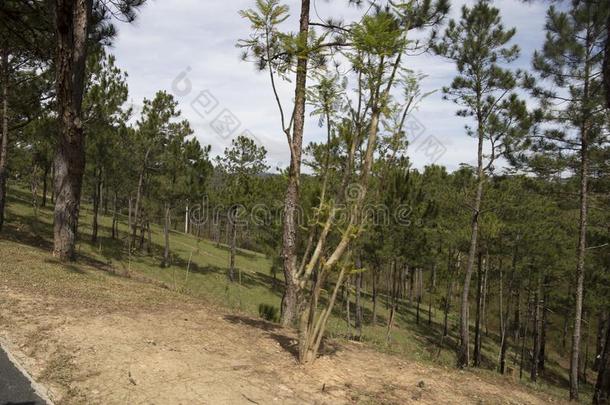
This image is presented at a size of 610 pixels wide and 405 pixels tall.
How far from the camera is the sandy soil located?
13.5ft

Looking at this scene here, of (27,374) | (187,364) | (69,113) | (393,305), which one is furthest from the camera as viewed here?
(393,305)

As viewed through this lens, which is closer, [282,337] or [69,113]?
[282,337]

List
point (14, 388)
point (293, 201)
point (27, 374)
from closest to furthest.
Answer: point (14, 388) < point (27, 374) < point (293, 201)

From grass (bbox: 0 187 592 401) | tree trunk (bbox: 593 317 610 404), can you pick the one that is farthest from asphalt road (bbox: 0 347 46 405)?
grass (bbox: 0 187 592 401)

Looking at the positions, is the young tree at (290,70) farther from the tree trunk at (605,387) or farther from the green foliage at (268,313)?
the tree trunk at (605,387)

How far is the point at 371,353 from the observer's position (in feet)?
20.5

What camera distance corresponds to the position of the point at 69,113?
945 centimetres

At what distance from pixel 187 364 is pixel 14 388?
1.54 metres

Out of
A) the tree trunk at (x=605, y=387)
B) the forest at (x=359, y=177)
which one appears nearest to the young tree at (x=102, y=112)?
the forest at (x=359, y=177)

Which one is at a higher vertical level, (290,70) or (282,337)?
(290,70)

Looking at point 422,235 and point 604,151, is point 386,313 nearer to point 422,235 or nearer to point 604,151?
point 422,235

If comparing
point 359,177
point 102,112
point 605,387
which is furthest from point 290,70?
point 102,112

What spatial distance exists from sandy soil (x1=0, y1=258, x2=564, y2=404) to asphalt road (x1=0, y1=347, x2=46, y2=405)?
0.13 m

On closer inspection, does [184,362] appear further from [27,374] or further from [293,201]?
[293,201]
